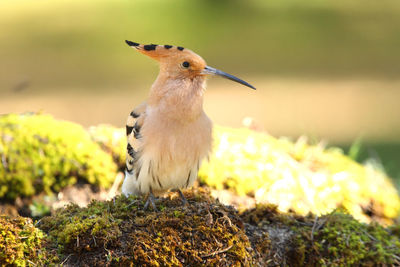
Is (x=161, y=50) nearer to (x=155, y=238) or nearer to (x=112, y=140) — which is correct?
(x=155, y=238)

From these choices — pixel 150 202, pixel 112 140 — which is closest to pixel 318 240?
pixel 150 202

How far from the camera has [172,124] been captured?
3.53 m

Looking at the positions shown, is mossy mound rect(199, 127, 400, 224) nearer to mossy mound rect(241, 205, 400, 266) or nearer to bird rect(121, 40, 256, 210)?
mossy mound rect(241, 205, 400, 266)

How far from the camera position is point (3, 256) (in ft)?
9.36

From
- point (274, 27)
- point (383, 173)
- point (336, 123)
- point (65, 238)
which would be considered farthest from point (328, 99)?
point (65, 238)

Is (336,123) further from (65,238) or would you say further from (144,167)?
(65,238)

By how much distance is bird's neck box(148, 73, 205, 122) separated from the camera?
11.6ft

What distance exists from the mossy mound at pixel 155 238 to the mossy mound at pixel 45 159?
4.87 ft

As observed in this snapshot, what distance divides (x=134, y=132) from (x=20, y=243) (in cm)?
112

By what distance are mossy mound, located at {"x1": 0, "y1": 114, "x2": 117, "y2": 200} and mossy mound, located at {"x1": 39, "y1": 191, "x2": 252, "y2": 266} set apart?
1.48m

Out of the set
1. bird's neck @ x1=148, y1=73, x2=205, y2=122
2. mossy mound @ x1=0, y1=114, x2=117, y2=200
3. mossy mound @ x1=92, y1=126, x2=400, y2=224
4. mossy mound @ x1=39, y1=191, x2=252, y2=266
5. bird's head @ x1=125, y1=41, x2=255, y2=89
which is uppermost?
bird's head @ x1=125, y1=41, x2=255, y2=89

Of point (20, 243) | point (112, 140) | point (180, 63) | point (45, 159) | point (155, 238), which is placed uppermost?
point (180, 63)

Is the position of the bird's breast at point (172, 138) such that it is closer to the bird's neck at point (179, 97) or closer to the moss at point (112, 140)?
the bird's neck at point (179, 97)

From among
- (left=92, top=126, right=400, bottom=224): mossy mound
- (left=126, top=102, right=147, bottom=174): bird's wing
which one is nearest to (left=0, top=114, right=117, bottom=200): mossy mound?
(left=92, top=126, right=400, bottom=224): mossy mound
